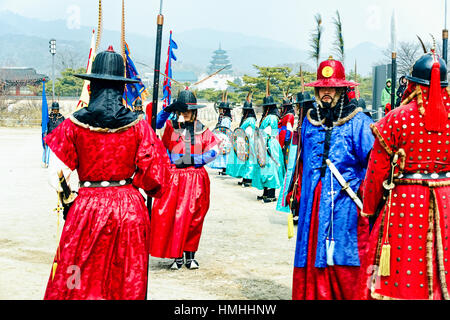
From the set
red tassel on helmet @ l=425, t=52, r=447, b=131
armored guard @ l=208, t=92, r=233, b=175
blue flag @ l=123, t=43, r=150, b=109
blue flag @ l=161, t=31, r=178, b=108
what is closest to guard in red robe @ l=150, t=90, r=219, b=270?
blue flag @ l=161, t=31, r=178, b=108

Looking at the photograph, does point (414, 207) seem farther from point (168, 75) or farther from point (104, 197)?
point (168, 75)

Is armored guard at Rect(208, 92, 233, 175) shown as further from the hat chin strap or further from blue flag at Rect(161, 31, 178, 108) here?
the hat chin strap

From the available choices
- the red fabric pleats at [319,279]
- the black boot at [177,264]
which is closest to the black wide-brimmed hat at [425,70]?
the red fabric pleats at [319,279]

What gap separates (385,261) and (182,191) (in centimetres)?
341

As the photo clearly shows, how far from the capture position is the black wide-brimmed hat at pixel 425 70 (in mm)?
3785

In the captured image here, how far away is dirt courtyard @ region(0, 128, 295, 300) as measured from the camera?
18.9 feet

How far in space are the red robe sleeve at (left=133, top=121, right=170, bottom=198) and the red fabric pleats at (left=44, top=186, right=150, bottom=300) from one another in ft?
0.50

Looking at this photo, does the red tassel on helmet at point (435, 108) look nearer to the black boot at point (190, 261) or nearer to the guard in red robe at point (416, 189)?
the guard in red robe at point (416, 189)

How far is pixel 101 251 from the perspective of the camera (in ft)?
13.4

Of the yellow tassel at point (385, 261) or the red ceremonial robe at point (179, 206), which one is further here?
the red ceremonial robe at point (179, 206)

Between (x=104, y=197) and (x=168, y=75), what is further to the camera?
(x=168, y=75)

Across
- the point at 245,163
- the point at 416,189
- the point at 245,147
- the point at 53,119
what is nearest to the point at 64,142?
the point at 416,189

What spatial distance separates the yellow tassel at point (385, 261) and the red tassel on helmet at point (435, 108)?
799mm

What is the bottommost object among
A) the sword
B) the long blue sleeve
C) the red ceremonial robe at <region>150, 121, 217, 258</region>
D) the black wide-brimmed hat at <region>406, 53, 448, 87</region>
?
the red ceremonial robe at <region>150, 121, 217, 258</region>
